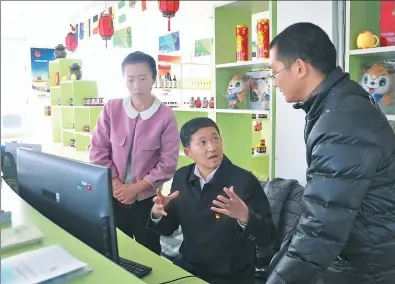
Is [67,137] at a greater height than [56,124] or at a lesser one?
lesser

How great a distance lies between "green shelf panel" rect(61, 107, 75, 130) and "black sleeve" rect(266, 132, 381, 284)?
578 cm

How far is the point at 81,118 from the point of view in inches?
234

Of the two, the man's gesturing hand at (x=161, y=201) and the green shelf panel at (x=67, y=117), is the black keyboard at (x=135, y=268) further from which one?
the green shelf panel at (x=67, y=117)

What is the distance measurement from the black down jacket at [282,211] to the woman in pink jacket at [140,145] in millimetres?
608

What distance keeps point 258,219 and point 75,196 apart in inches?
23.9

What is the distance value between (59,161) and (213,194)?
0.59 metres

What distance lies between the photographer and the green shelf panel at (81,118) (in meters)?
5.90

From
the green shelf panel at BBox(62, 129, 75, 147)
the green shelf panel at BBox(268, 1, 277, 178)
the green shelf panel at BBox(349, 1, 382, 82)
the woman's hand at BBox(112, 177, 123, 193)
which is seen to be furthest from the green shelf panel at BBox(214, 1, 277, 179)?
the green shelf panel at BBox(62, 129, 75, 147)

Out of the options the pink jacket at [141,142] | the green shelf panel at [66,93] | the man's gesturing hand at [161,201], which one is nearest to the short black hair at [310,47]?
the man's gesturing hand at [161,201]

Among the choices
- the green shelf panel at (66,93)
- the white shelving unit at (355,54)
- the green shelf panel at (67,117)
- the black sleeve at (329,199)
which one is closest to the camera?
the black sleeve at (329,199)

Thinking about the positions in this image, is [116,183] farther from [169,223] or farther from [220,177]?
[220,177]

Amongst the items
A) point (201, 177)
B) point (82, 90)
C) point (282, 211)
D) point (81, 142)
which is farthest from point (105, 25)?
point (201, 177)

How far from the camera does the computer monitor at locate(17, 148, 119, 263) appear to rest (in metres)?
1.00

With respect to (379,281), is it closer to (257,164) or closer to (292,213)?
(292,213)
